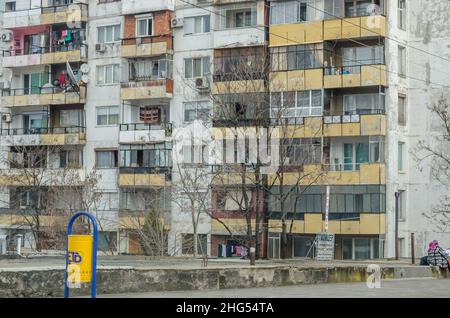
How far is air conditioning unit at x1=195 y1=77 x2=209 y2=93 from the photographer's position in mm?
55719

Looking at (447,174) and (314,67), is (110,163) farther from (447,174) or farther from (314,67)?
(447,174)

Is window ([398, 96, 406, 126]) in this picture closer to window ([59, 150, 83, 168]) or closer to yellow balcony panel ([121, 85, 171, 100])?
yellow balcony panel ([121, 85, 171, 100])

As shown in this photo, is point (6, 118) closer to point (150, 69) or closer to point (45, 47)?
point (45, 47)

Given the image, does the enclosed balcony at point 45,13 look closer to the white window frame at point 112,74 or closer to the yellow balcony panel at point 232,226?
the white window frame at point 112,74

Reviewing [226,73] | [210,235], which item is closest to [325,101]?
[226,73]

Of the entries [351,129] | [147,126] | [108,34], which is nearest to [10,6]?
[108,34]

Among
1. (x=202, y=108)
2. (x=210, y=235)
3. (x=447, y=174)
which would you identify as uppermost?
(x=202, y=108)

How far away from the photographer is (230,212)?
53.7m

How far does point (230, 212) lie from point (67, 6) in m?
18.5

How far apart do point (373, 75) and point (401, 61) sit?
3.35 meters

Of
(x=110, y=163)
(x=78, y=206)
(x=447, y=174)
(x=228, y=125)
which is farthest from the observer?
(x=110, y=163)

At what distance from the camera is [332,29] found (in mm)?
51406

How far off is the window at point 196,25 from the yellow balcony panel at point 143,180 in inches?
360

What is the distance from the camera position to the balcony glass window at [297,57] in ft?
171
